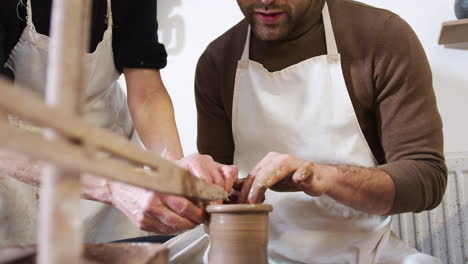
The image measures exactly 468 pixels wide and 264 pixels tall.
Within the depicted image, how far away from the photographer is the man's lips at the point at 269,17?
1500 millimetres

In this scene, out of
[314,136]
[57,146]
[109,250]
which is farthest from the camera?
[314,136]

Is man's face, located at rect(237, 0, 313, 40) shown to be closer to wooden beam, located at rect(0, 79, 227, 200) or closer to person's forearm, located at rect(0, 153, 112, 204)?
person's forearm, located at rect(0, 153, 112, 204)

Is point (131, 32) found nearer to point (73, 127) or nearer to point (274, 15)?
point (274, 15)

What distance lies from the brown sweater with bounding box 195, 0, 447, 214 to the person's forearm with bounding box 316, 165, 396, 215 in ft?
0.11

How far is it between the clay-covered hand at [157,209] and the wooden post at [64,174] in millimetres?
605

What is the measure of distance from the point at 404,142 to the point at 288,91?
415 millimetres

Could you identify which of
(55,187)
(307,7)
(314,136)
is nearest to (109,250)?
(55,187)

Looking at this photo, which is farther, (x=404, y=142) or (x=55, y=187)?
(x=404, y=142)

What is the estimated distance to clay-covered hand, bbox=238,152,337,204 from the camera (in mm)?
1117

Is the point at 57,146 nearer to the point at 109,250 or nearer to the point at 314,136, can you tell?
the point at 109,250

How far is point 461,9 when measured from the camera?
2174mm

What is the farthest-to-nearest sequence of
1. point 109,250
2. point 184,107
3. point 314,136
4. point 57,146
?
point 184,107 < point 314,136 < point 109,250 < point 57,146

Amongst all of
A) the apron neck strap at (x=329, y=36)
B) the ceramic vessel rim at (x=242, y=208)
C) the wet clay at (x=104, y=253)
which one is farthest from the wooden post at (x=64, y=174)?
the apron neck strap at (x=329, y=36)

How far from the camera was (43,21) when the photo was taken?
1.44 m
